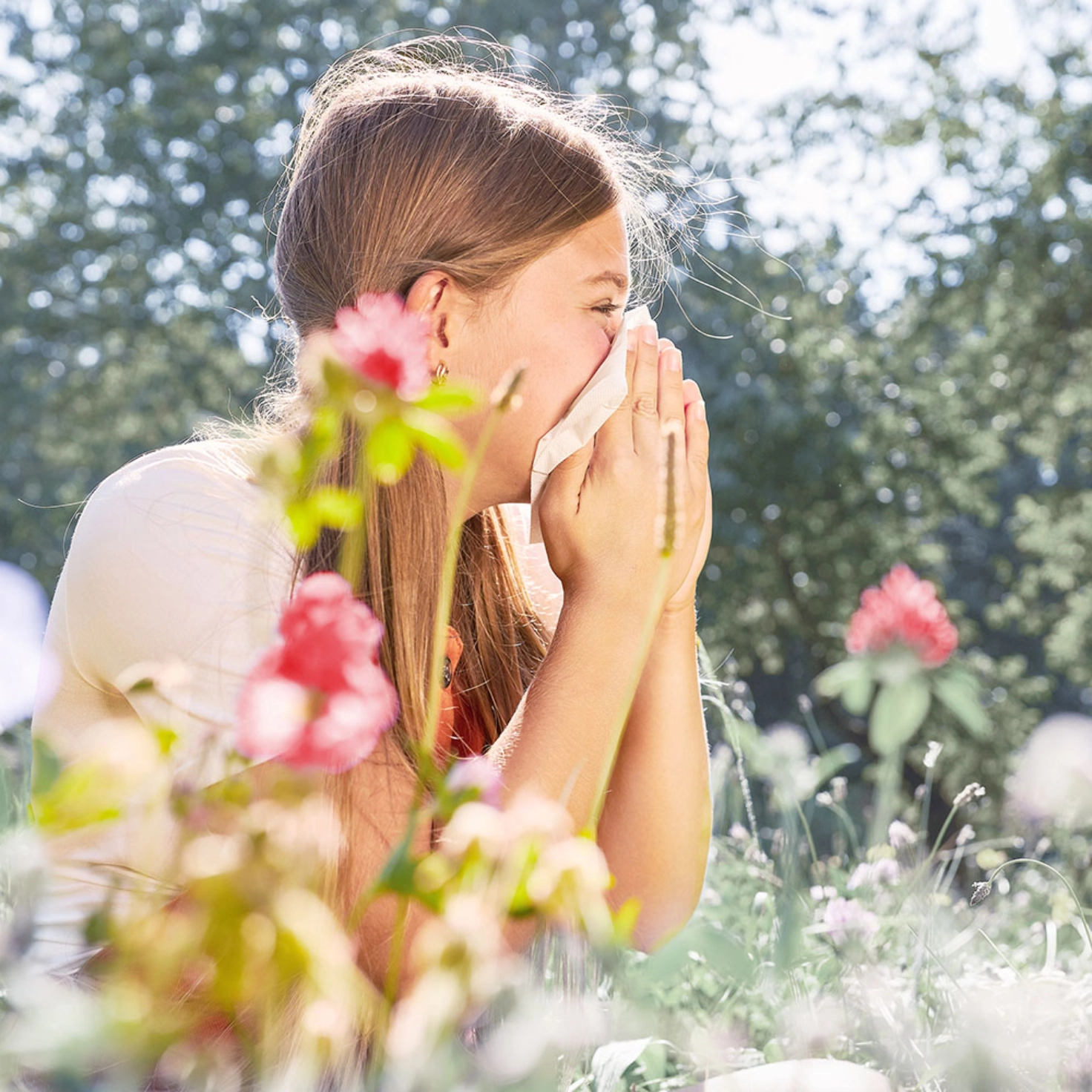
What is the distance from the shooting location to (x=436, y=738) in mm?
1825

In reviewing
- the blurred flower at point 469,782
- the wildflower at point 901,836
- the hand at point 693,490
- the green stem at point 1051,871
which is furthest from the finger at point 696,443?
the blurred flower at point 469,782

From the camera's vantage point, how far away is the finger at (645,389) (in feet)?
6.18

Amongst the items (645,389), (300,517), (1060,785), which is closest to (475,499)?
(645,389)

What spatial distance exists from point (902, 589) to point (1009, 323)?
1144cm

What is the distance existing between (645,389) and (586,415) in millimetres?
108

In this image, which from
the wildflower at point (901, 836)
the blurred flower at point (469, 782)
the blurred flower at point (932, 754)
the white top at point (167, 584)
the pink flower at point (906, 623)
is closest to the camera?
the blurred flower at point (469, 782)

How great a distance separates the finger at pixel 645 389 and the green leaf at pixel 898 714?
0.91 metres

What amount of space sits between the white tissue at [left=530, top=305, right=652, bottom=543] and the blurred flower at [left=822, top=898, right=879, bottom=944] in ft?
2.43

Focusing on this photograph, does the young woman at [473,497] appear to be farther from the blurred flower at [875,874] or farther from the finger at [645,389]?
the blurred flower at [875,874]

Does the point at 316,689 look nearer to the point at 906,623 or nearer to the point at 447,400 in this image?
the point at 447,400

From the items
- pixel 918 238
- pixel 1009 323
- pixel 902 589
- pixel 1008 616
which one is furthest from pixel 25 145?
pixel 902 589

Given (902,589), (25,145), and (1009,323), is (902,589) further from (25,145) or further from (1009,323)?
(25,145)

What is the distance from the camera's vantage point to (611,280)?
6.26 ft

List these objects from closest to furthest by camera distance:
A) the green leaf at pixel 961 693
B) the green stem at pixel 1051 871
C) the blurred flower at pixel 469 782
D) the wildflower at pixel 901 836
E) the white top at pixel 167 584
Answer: the blurred flower at pixel 469 782
the green leaf at pixel 961 693
the green stem at pixel 1051 871
the white top at pixel 167 584
the wildflower at pixel 901 836
